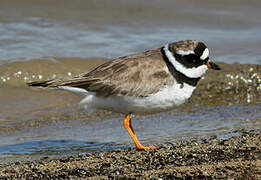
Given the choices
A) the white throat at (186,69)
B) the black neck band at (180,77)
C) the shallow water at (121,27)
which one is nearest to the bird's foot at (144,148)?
the black neck band at (180,77)

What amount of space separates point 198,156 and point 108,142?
2.04m

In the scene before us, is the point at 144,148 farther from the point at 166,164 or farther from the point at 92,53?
the point at 92,53

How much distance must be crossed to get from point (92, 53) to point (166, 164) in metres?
7.18

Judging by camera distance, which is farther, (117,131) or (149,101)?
(117,131)

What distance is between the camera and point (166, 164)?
5.50 metres

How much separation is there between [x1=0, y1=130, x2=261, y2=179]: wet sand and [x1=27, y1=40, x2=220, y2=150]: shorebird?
65cm

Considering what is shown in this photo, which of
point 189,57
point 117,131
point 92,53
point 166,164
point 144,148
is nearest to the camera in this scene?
point 166,164

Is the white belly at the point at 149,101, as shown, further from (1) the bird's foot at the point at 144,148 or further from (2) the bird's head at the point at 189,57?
(1) the bird's foot at the point at 144,148

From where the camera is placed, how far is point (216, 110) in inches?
353

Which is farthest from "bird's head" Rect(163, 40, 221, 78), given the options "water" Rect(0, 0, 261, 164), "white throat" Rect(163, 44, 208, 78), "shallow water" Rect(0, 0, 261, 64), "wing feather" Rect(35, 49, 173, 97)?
"shallow water" Rect(0, 0, 261, 64)

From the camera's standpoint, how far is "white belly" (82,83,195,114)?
6.59 metres

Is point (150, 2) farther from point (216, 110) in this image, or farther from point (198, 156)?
point (198, 156)

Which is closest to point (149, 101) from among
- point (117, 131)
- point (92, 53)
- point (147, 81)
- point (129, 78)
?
point (147, 81)

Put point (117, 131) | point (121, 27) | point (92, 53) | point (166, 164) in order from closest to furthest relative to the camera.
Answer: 1. point (166, 164)
2. point (117, 131)
3. point (92, 53)
4. point (121, 27)
